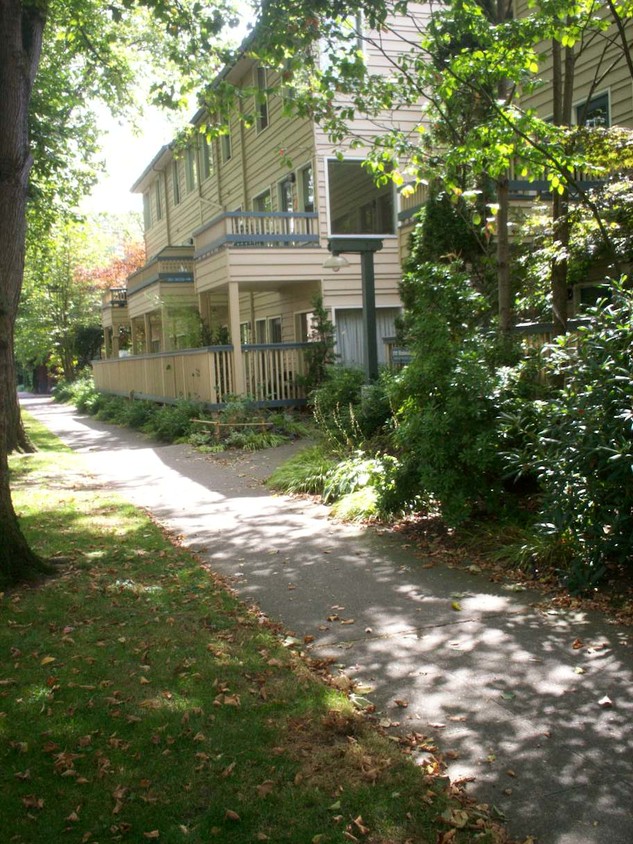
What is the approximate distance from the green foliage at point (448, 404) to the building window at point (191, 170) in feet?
73.2

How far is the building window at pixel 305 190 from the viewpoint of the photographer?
19984mm

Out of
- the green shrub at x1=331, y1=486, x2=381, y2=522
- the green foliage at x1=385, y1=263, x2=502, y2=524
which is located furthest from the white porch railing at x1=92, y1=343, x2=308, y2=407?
the green foliage at x1=385, y1=263, x2=502, y2=524

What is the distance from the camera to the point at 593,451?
546 cm

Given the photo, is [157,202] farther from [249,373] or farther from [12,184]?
[12,184]

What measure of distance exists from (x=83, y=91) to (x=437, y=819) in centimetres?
1830

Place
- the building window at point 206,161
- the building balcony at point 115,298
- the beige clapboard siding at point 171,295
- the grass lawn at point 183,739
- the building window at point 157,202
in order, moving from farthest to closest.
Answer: the building window at point 157,202
the building balcony at point 115,298
the building window at point 206,161
the beige clapboard siding at point 171,295
the grass lawn at point 183,739

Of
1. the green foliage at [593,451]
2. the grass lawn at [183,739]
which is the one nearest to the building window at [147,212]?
the grass lawn at [183,739]

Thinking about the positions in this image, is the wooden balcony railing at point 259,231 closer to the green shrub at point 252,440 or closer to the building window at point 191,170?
the green shrub at point 252,440

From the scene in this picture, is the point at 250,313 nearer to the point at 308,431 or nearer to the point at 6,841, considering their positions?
the point at 308,431

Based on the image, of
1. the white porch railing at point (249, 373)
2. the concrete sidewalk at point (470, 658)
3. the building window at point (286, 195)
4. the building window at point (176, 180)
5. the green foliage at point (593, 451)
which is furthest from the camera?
the building window at point (176, 180)

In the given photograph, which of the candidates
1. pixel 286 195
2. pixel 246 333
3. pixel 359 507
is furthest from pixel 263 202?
pixel 359 507

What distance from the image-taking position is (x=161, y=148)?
3061 centimetres

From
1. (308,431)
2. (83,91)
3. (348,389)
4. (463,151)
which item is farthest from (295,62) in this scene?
(83,91)

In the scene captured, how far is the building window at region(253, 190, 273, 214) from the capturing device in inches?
870
